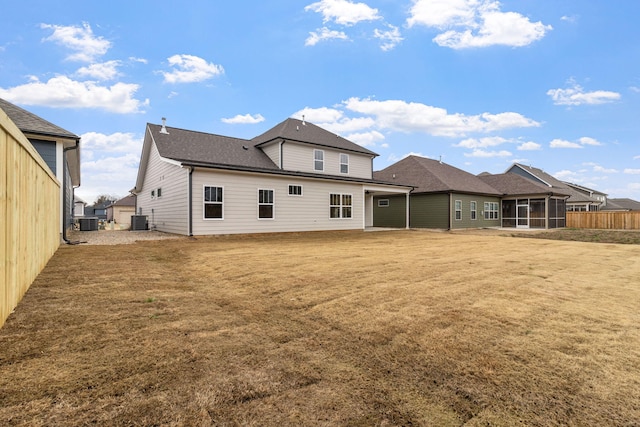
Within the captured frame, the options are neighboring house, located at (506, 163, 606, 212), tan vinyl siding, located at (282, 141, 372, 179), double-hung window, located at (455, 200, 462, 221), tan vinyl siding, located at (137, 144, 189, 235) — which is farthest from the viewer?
neighboring house, located at (506, 163, 606, 212)

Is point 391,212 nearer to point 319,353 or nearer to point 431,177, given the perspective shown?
point 431,177

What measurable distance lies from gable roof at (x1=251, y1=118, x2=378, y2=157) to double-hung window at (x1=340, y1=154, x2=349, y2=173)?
47 centimetres

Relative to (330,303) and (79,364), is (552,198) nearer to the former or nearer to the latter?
(330,303)

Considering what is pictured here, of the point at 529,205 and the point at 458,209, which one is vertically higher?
the point at 529,205

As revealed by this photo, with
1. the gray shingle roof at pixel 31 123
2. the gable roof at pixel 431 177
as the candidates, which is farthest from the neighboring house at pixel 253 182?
the gray shingle roof at pixel 31 123

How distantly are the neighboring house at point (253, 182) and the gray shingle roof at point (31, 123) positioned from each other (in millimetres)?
3704

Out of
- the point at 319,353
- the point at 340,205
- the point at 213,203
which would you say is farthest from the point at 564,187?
the point at 319,353

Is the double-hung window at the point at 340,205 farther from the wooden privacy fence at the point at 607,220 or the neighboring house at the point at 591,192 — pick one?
the neighboring house at the point at 591,192

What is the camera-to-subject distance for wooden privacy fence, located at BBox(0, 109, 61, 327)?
2826 mm

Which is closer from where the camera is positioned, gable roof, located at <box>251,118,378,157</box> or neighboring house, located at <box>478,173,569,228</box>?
gable roof, located at <box>251,118,378,157</box>

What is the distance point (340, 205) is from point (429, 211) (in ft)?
28.8

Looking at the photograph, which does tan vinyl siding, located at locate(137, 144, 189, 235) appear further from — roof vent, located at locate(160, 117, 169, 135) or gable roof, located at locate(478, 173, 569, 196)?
gable roof, located at locate(478, 173, 569, 196)

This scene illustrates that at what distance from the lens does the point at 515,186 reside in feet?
86.6

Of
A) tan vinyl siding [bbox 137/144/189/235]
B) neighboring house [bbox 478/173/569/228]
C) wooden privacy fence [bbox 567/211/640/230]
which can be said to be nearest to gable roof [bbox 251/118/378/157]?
tan vinyl siding [bbox 137/144/189/235]
